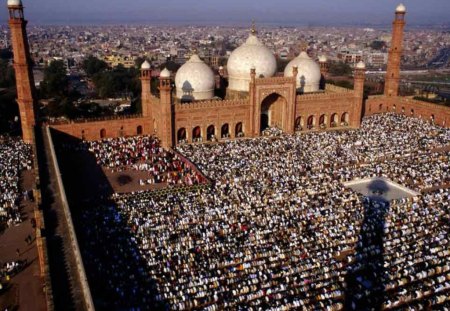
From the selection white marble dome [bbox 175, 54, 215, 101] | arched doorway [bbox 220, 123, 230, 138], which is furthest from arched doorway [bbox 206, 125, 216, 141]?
white marble dome [bbox 175, 54, 215, 101]

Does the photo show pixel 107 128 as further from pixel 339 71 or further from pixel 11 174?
pixel 339 71

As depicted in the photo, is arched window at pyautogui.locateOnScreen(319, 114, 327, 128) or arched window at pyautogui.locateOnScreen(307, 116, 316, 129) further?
arched window at pyautogui.locateOnScreen(319, 114, 327, 128)

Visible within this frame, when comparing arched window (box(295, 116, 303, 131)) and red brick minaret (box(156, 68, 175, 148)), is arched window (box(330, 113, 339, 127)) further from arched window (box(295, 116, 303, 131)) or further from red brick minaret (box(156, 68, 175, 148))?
red brick minaret (box(156, 68, 175, 148))

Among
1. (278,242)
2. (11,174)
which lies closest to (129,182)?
(11,174)

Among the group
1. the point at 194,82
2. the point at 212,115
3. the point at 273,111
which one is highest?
the point at 194,82

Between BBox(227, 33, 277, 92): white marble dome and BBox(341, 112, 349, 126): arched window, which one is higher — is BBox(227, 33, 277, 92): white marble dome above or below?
above

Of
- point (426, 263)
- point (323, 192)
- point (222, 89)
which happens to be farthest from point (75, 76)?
point (426, 263)
